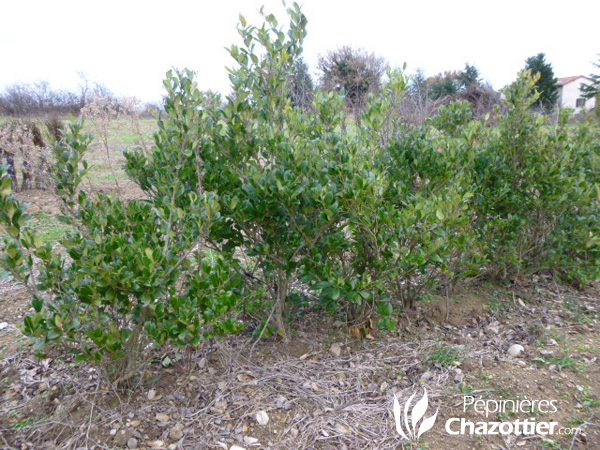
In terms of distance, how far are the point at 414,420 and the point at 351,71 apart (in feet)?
39.1

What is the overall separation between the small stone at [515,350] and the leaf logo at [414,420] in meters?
0.95

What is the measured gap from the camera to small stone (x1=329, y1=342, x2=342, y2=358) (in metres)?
2.91

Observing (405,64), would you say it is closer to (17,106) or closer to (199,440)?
(199,440)

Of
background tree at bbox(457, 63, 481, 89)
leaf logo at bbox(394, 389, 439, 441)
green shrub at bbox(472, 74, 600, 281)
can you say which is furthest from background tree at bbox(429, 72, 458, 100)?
leaf logo at bbox(394, 389, 439, 441)

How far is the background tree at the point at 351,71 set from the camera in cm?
1225

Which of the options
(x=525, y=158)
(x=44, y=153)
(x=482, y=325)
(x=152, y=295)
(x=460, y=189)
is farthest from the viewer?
(x=525, y=158)

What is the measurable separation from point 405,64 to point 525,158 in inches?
59.5

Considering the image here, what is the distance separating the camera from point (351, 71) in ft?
41.5

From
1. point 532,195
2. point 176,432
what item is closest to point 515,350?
point 532,195

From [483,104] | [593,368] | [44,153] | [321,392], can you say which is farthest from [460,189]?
[483,104]

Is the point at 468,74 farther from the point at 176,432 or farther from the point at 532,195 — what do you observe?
the point at 176,432

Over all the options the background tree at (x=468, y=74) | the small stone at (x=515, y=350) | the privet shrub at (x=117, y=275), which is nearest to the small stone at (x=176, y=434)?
the privet shrub at (x=117, y=275)

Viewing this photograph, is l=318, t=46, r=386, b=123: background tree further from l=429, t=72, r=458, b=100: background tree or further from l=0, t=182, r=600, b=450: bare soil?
l=0, t=182, r=600, b=450: bare soil

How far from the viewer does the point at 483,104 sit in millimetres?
16281
